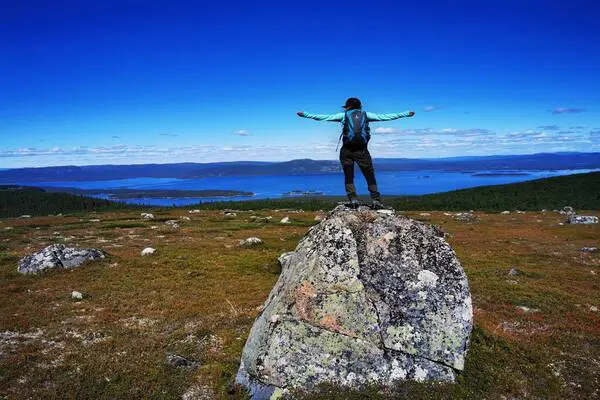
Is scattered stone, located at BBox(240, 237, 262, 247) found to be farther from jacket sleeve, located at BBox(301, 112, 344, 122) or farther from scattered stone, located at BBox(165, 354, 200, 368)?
jacket sleeve, located at BBox(301, 112, 344, 122)

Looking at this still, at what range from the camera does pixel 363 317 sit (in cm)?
1184

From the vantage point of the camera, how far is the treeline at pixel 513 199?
9544cm

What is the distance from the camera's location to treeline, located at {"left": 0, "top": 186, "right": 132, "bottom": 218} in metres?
148

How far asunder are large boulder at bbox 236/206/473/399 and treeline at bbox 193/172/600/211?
78.1 m

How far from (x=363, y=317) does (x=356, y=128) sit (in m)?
6.01

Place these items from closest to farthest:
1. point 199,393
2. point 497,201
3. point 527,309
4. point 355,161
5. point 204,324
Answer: point 199,393 → point 355,161 → point 204,324 → point 527,309 → point 497,201

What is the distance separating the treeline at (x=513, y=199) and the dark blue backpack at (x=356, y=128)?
253 ft

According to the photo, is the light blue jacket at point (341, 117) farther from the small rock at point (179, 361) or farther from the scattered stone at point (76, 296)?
the scattered stone at point (76, 296)

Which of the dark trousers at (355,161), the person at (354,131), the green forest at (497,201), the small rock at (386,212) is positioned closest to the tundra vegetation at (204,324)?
the small rock at (386,212)

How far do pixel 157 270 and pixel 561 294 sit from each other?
2454cm

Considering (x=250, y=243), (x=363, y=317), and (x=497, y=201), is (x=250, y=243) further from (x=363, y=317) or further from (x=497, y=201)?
(x=497, y=201)

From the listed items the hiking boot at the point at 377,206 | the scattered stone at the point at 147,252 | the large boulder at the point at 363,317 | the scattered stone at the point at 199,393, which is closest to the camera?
the large boulder at the point at 363,317

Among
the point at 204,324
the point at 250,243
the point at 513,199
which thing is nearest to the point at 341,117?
the point at 204,324

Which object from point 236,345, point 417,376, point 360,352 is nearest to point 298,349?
point 360,352
